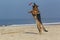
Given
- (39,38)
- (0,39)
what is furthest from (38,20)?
(0,39)

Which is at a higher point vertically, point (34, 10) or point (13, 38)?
point (34, 10)

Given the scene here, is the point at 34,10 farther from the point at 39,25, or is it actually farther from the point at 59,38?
the point at 59,38

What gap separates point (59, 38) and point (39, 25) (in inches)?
74.4

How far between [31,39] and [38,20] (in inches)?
72.8

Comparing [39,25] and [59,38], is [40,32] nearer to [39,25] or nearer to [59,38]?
[39,25]

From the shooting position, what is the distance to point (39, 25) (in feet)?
48.7

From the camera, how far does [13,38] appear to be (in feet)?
44.7

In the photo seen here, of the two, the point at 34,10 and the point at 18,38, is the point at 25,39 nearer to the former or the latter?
the point at 18,38

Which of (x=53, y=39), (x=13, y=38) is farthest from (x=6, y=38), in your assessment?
(x=53, y=39)

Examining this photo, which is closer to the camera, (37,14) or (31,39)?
(31,39)

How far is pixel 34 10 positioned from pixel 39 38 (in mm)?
1766

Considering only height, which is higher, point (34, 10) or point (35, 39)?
Answer: point (34, 10)

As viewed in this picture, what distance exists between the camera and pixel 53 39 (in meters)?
13.1

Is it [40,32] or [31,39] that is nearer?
[31,39]
